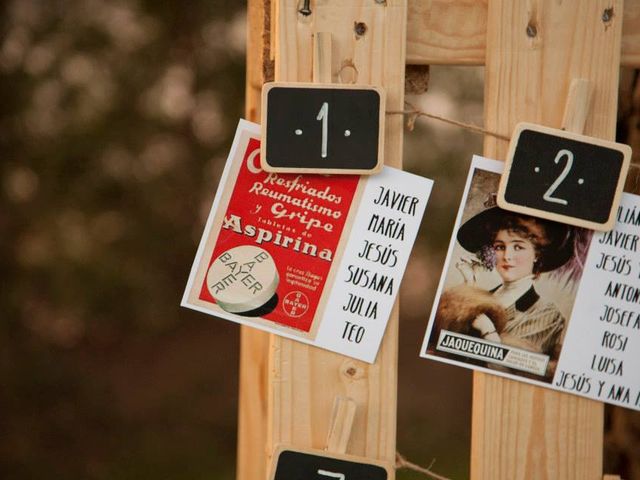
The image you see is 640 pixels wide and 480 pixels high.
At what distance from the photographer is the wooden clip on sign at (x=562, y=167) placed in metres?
1.06

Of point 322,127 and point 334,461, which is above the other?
point 322,127

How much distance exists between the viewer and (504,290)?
1.10 metres

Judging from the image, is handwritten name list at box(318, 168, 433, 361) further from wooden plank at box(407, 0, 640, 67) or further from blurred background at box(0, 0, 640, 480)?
blurred background at box(0, 0, 640, 480)

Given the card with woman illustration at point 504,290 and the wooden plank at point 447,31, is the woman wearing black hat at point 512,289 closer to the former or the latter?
the card with woman illustration at point 504,290

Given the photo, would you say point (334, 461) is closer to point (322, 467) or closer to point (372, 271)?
point (322, 467)

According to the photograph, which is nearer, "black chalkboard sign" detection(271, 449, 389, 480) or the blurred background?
"black chalkboard sign" detection(271, 449, 389, 480)

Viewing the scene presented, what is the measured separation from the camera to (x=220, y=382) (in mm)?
3910

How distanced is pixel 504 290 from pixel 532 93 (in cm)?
27

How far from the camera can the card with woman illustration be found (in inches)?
43.1

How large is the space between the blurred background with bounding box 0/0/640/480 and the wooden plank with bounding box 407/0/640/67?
7.41 feet

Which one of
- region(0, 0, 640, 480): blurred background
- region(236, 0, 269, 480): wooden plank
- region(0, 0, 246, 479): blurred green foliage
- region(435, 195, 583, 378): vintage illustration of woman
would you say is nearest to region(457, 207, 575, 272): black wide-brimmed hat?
region(435, 195, 583, 378): vintage illustration of woman

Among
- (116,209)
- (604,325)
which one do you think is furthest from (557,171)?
(116,209)

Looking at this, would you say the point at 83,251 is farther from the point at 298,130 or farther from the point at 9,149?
the point at 298,130

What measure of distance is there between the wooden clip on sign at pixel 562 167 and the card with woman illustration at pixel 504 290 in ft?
0.11
